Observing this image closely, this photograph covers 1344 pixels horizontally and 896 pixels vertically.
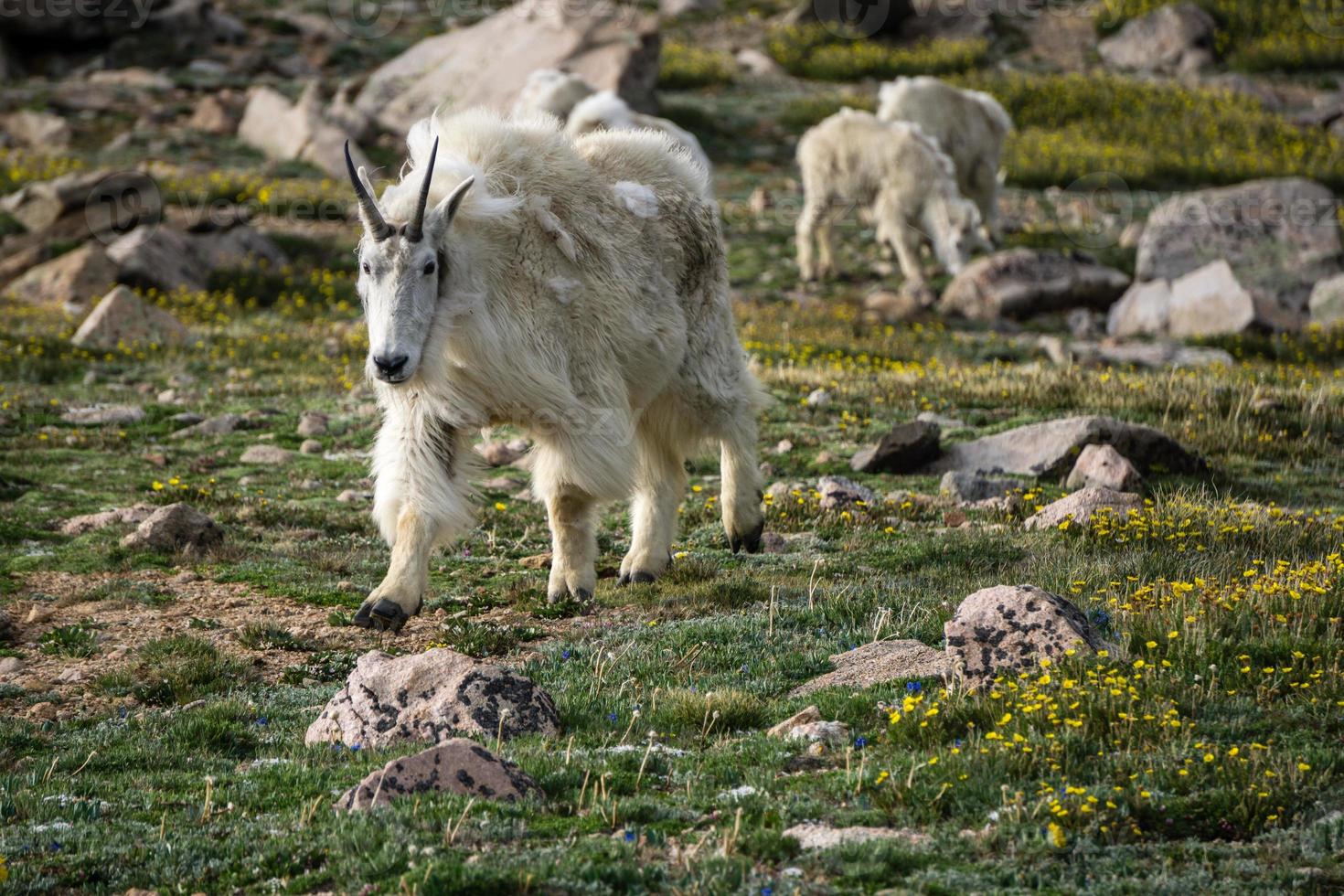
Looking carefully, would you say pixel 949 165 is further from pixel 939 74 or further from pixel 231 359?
pixel 939 74

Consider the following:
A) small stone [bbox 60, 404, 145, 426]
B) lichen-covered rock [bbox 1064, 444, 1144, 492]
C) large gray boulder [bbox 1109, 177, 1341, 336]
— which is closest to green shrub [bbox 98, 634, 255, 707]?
lichen-covered rock [bbox 1064, 444, 1144, 492]

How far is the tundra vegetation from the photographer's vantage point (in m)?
5.05

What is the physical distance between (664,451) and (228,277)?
14.8 m

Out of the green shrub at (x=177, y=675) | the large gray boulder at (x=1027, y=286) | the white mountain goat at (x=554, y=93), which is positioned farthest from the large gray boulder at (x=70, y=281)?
the green shrub at (x=177, y=675)

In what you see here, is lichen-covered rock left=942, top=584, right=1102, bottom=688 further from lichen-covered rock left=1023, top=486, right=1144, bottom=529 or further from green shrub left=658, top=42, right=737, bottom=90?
green shrub left=658, top=42, right=737, bottom=90

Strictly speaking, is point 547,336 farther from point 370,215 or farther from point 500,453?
point 500,453

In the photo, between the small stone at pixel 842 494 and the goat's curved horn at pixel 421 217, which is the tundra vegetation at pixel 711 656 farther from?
the goat's curved horn at pixel 421 217

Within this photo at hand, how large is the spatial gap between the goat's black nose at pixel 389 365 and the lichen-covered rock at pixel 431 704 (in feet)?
5.23

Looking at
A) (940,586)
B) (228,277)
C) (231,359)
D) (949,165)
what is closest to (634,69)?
(949,165)

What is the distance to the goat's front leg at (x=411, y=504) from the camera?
322 inches

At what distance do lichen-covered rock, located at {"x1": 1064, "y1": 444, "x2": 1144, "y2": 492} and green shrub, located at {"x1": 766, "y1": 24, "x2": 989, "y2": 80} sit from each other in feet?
102

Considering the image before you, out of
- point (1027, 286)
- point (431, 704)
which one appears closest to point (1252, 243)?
point (1027, 286)

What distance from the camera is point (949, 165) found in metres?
24.2

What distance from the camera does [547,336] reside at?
27.9 ft
